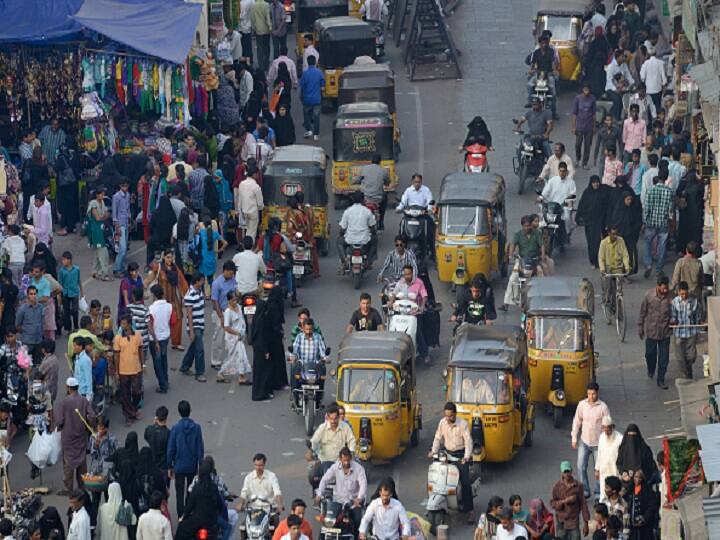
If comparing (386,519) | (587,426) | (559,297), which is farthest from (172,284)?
(386,519)

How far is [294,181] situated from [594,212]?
189 inches

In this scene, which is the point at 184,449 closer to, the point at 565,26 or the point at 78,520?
the point at 78,520

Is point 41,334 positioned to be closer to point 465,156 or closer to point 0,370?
point 0,370

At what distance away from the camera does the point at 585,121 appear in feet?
140

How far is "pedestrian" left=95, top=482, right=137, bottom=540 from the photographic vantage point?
2803cm

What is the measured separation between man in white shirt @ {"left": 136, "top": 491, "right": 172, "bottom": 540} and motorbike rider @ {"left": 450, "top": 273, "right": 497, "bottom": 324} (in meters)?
7.39

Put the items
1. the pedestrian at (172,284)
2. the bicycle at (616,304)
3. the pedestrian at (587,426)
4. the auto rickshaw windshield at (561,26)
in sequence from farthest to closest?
1. the auto rickshaw windshield at (561,26)
2. the bicycle at (616,304)
3. the pedestrian at (172,284)
4. the pedestrian at (587,426)

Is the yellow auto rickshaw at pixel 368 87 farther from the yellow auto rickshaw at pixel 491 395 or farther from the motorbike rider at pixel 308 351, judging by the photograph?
the yellow auto rickshaw at pixel 491 395

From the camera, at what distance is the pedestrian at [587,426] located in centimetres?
2959

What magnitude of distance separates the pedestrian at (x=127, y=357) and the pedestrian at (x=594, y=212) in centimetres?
854

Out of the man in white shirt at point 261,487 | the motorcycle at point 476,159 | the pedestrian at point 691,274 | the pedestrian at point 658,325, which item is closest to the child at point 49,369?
the man in white shirt at point 261,487

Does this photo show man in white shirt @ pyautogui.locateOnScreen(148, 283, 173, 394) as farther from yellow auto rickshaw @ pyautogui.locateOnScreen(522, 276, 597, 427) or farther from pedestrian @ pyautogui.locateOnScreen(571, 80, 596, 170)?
→ pedestrian @ pyautogui.locateOnScreen(571, 80, 596, 170)

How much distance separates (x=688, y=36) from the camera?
40625mm

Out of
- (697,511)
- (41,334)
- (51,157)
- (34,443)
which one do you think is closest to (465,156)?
(51,157)
